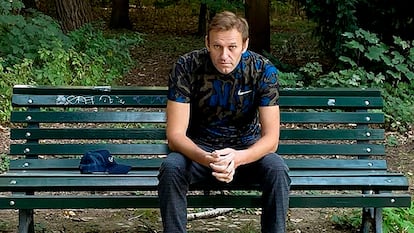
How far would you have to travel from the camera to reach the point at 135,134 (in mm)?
4840

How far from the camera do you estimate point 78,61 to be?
10469 millimetres

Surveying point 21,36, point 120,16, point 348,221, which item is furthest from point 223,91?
point 120,16

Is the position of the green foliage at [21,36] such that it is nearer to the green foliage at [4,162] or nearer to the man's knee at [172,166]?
the green foliage at [4,162]

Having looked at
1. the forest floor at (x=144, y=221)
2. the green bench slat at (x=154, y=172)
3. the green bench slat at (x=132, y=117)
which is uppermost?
the green bench slat at (x=132, y=117)

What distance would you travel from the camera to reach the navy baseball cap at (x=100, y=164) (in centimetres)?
443

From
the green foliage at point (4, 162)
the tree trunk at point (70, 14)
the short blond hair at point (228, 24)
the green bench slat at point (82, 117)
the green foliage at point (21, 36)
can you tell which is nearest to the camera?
the short blond hair at point (228, 24)

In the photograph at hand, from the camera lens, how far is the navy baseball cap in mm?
4430

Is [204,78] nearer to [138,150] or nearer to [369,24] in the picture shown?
[138,150]

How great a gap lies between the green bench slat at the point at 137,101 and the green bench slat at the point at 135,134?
174 mm

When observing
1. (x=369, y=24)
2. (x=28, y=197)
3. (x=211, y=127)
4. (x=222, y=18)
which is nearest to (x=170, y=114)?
(x=211, y=127)

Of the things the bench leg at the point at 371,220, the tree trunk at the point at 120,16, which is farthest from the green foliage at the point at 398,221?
the tree trunk at the point at 120,16

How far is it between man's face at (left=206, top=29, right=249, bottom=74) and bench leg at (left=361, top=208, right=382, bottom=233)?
1292mm

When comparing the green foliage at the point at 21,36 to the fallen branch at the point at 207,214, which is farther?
the green foliage at the point at 21,36

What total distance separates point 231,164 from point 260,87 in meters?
0.56
